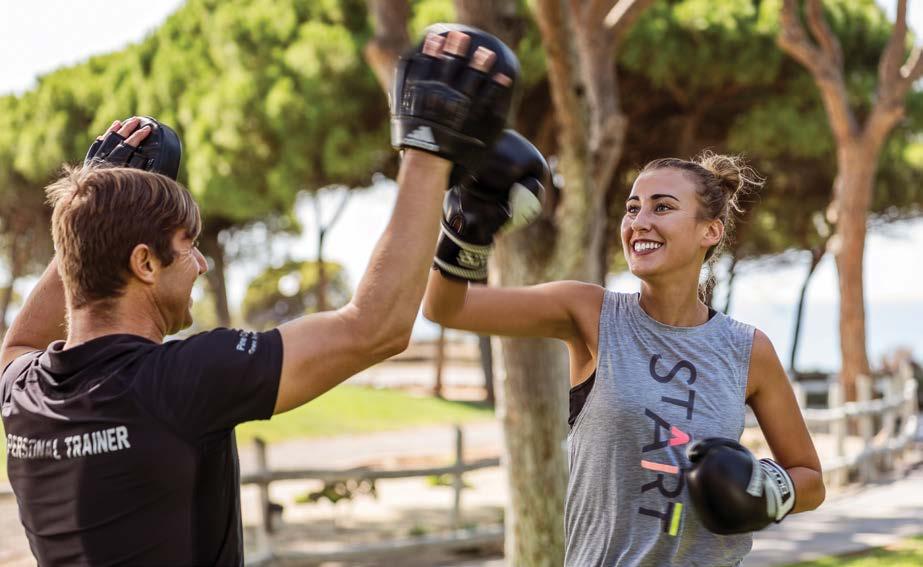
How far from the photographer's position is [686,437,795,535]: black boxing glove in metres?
2.15

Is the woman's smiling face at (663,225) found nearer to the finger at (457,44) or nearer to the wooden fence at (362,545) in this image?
the finger at (457,44)

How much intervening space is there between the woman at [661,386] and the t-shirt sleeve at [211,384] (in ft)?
2.33

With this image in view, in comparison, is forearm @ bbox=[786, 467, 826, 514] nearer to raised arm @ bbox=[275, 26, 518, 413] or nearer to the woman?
the woman

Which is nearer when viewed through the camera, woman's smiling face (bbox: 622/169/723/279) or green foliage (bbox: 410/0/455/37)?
woman's smiling face (bbox: 622/169/723/279)

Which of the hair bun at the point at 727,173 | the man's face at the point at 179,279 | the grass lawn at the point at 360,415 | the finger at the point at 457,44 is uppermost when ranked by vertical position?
the finger at the point at 457,44

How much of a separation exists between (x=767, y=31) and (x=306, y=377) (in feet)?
44.8

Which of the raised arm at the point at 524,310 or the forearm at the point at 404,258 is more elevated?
the forearm at the point at 404,258

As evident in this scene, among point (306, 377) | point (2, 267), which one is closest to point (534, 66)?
point (306, 377)

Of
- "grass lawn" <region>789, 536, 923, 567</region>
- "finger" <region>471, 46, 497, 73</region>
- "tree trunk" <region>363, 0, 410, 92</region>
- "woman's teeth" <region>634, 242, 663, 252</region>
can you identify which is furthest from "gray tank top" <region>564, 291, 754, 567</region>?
"grass lawn" <region>789, 536, 923, 567</region>

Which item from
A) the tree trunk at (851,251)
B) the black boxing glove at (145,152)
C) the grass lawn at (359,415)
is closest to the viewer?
the black boxing glove at (145,152)

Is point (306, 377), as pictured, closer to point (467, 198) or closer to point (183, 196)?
point (183, 196)

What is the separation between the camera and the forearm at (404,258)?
180 centimetres

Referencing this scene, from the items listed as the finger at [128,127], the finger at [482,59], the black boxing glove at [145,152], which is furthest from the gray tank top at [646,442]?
the finger at [128,127]

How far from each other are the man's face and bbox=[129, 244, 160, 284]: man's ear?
3 centimetres
